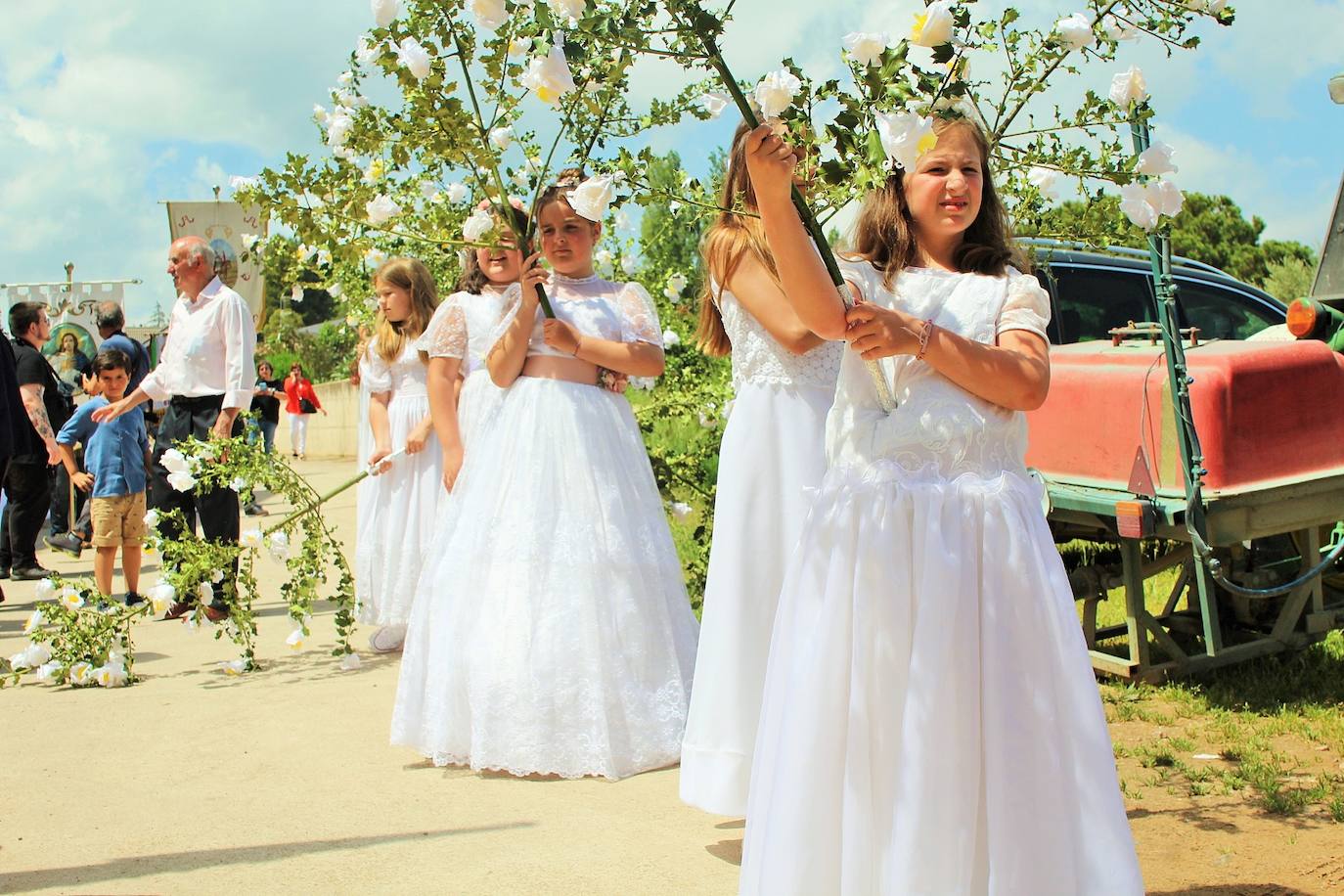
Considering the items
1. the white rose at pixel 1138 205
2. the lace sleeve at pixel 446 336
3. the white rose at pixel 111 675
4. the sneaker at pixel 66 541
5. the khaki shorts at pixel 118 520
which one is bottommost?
the white rose at pixel 111 675

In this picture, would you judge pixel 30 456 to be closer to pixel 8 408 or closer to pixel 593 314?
pixel 8 408

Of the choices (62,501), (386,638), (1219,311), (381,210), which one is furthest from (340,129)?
(62,501)

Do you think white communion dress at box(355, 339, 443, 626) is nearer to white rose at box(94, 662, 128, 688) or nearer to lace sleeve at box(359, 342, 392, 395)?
lace sleeve at box(359, 342, 392, 395)

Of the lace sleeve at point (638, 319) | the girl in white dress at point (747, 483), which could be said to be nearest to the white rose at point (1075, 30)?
the girl in white dress at point (747, 483)

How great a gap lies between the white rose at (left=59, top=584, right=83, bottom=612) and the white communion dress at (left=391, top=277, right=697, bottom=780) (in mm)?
2103

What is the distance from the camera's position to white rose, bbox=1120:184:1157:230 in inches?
112

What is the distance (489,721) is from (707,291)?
1668mm

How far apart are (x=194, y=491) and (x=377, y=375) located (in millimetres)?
1153

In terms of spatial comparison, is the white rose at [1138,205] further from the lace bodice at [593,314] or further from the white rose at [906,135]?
the lace bodice at [593,314]

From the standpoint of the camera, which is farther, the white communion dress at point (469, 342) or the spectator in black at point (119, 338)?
the spectator in black at point (119, 338)

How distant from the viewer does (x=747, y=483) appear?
12.6 ft

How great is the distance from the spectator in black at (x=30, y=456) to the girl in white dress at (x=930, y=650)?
8402mm

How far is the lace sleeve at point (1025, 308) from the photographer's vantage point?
281 centimetres

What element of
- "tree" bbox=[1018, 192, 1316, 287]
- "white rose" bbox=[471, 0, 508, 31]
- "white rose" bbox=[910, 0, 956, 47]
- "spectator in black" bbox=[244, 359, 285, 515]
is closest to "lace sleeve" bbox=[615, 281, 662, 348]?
"white rose" bbox=[471, 0, 508, 31]
